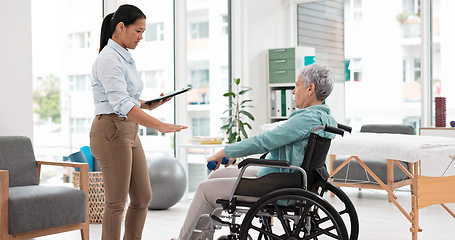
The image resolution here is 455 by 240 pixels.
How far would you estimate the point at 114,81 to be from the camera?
2477 mm

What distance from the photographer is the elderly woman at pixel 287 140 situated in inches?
98.0

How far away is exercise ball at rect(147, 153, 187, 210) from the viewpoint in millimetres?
4652

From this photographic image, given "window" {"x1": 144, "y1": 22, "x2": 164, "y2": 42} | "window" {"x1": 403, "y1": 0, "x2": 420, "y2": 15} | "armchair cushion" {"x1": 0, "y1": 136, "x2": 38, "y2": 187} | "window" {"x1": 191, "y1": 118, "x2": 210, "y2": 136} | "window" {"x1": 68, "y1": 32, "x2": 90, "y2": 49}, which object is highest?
"window" {"x1": 403, "y1": 0, "x2": 420, "y2": 15}

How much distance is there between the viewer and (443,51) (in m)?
5.64

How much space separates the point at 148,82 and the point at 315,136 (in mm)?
3118

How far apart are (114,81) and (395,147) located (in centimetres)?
187

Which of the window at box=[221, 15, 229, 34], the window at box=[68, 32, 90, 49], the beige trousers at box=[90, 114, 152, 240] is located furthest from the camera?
the window at box=[221, 15, 229, 34]

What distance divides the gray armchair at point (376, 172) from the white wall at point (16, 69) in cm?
264

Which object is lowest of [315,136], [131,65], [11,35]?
[315,136]

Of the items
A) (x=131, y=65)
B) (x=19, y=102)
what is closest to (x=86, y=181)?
(x=19, y=102)

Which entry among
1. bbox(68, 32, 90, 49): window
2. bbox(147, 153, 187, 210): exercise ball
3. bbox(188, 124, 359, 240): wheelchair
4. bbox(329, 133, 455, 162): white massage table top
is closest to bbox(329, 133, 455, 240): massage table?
bbox(329, 133, 455, 162): white massage table top

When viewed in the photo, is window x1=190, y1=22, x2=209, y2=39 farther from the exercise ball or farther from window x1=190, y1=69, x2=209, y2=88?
the exercise ball

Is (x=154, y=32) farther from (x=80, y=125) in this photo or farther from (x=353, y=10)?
(x=353, y=10)

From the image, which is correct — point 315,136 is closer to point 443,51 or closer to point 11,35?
point 11,35
